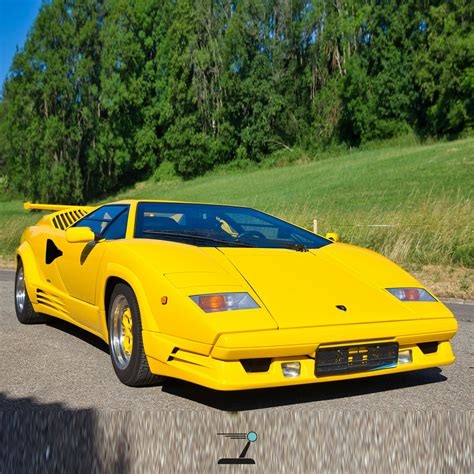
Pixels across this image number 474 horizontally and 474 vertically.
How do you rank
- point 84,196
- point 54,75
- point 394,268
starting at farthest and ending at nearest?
point 84,196 < point 54,75 < point 394,268

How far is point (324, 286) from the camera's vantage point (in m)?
4.01

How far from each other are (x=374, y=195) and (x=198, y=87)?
33.2 m

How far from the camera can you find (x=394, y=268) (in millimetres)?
4582

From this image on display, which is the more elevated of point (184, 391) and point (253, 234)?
point (253, 234)

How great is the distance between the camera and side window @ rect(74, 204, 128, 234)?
514cm

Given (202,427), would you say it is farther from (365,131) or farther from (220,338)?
(365,131)

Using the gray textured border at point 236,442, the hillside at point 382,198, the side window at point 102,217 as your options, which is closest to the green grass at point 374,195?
the hillside at point 382,198

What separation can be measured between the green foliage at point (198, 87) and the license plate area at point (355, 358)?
52.1 m

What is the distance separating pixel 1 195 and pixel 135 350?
2735 inches

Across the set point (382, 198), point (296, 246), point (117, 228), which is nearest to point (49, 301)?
point (117, 228)

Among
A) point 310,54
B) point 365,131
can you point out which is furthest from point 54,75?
point 365,131

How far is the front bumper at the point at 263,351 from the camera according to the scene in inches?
133

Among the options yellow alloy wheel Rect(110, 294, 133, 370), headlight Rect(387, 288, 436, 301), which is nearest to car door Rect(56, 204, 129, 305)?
yellow alloy wheel Rect(110, 294, 133, 370)

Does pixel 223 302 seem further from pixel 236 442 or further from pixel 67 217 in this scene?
pixel 67 217
